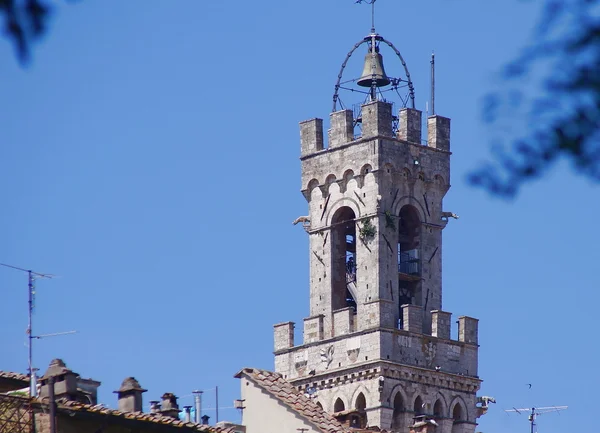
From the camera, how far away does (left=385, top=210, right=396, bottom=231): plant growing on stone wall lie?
50.4m

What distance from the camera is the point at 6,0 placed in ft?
9.93

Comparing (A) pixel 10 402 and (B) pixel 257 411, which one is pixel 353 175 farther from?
(A) pixel 10 402

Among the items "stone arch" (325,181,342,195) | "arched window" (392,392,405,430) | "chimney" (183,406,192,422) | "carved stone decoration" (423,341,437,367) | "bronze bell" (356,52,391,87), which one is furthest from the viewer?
"bronze bell" (356,52,391,87)

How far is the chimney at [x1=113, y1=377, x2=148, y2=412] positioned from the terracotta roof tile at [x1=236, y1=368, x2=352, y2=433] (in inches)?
96.7

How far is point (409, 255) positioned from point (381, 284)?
2.01 metres

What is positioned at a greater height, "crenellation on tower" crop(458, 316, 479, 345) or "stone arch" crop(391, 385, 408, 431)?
"crenellation on tower" crop(458, 316, 479, 345)

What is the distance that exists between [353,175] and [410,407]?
6985mm

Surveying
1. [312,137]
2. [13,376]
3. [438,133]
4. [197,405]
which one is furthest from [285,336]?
[13,376]

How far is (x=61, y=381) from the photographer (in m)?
25.1

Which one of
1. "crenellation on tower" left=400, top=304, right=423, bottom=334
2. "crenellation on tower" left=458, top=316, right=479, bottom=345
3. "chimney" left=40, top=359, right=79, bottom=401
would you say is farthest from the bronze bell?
"chimney" left=40, top=359, right=79, bottom=401

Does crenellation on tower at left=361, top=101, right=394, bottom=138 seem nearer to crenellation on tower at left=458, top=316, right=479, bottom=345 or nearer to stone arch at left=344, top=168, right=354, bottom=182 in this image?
stone arch at left=344, top=168, right=354, bottom=182

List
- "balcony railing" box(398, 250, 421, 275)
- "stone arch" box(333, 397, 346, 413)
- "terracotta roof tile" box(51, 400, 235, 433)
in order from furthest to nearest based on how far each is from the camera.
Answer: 1. "balcony railing" box(398, 250, 421, 275)
2. "stone arch" box(333, 397, 346, 413)
3. "terracotta roof tile" box(51, 400, 235, 433)

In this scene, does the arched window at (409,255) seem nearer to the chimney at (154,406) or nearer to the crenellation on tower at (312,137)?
the crenellation on tower at (312,137)

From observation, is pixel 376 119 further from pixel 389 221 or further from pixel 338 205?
pixel 389 221
